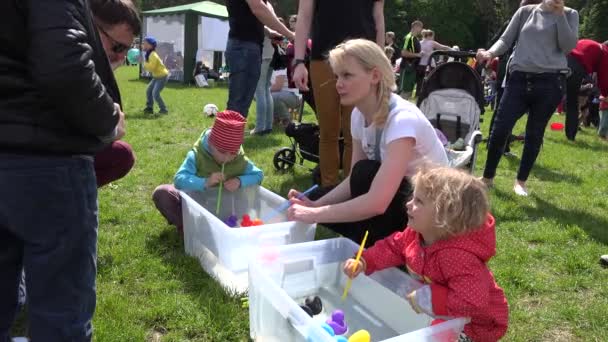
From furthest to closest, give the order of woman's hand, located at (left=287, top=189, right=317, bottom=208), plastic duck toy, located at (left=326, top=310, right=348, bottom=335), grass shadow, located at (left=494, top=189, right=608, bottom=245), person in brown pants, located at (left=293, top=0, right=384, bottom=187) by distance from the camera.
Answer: grass shadow, located at (left=494, top=189, right=608, bottom=245), person in brown pants, located at (left=293, top=0, right=384, bottom=187), woman's hand, located at (left=287, top=189, right=317, bottom=208), plastic duck toy, located at (left=326, top=310, right=348, bottom=335)

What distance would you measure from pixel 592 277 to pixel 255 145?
3578 mm

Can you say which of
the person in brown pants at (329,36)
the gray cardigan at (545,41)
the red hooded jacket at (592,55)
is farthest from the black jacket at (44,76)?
the red hooded jacket at (592,55)

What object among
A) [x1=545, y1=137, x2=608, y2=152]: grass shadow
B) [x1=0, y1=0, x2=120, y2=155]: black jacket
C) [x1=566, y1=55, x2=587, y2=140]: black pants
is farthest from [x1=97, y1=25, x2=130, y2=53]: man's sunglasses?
[x1=545, y1=137, x2=608, y2=152]: grass shadow

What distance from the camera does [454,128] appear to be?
398 cm

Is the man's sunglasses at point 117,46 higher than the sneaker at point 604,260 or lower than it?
higher

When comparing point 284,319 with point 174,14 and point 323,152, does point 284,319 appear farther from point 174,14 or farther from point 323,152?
point 174,14

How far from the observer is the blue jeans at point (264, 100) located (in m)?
5.94

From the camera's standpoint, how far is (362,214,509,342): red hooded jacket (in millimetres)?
1580

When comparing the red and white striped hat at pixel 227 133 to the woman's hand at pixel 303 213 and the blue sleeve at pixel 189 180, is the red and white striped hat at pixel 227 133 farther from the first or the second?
the woman's hand at pixel 303 213

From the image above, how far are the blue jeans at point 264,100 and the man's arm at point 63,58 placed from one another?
4719 mm

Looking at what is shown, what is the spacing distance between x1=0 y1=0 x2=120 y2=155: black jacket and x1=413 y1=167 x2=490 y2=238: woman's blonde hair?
1.05 m

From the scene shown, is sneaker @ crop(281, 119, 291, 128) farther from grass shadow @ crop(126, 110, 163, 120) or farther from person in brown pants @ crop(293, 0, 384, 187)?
person in brown pants @ crop(293, 0, 384, 187)

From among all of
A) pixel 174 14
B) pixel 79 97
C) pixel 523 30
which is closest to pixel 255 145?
pixel 523 30

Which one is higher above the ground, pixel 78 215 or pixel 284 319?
pixel 78 215
